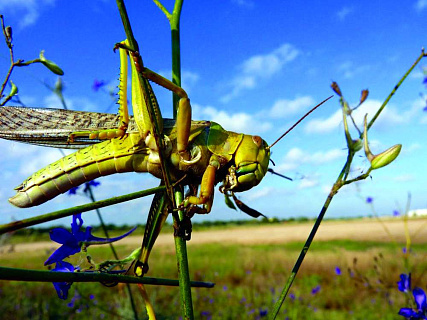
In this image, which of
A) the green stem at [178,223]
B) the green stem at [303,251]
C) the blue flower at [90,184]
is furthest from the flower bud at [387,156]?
the blue flower at [90,184]

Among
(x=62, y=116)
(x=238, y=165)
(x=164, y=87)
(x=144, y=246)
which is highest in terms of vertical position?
(x=62, y=116)

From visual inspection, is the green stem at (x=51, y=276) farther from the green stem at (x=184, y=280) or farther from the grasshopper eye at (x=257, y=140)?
the grasshopper eye at (x=257, y=140)

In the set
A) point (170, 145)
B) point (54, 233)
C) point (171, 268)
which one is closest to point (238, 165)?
point (170, 145)

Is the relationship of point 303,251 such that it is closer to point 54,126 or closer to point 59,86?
point 54,126

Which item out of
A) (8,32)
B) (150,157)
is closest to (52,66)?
(8,32)

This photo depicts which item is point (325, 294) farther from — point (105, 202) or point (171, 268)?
point (105, 202)

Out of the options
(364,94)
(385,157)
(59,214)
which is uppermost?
(364,94)
